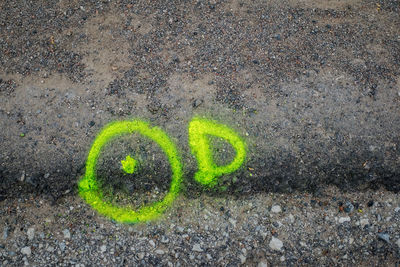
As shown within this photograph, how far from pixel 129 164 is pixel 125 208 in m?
0.37

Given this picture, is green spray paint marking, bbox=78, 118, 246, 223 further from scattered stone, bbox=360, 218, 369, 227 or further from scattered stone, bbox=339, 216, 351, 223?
scattered stone, bbox=360, 218, 369, 227

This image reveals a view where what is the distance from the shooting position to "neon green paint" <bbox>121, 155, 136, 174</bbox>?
8.90ft

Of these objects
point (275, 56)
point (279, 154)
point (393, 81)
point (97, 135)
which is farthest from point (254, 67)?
point (97, 135)

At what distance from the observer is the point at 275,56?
3031 millimetres

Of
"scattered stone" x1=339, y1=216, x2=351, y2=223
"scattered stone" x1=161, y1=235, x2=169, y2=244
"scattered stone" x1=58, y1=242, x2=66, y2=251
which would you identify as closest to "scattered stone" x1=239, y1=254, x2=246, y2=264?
"scattered stone" x1=161, y1=235, x2=169, y2=244

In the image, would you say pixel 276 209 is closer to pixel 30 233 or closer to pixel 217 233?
pixel 217 233

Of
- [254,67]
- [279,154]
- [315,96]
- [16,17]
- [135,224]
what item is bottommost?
[135,224]

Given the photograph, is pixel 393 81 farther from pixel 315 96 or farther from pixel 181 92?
pixel 181 92

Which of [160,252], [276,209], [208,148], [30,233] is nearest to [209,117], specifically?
[208,148]

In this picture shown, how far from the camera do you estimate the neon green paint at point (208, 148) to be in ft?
8.96

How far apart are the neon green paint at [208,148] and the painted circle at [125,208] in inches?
7.0

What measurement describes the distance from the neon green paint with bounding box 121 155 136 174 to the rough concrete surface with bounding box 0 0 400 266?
0.17 feet

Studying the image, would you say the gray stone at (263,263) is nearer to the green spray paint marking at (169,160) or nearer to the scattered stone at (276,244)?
the scattered stone at (276,244)

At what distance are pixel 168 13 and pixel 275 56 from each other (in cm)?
113
